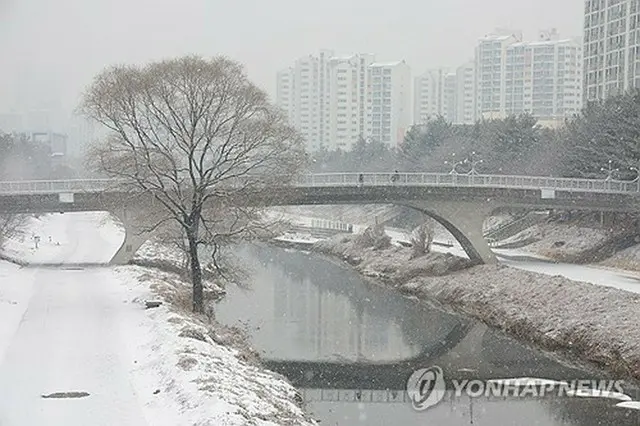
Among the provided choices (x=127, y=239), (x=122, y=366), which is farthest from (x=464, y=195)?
(x=122, y=366)

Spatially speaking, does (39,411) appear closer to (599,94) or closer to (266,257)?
(266,257)

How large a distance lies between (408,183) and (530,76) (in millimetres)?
83014

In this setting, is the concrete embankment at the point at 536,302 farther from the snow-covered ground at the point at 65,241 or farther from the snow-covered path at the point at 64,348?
the snow-covered ground at the point at 65,241

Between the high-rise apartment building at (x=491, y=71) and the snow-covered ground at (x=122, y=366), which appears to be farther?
the high-rise apartment building at (x=491, y=71)

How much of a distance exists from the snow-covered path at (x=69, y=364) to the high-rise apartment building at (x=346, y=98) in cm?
9122

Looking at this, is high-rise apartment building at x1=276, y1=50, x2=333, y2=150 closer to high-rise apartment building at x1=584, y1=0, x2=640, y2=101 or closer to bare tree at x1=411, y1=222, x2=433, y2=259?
high-rise apartment building at x1=584, y1=0, x2=640, y2=101

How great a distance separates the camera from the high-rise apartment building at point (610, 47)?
7150 centimetres

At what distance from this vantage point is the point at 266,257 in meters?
52.2

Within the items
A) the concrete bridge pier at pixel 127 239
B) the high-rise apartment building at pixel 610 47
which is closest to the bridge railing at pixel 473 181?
the concrete bridge pier at pixel 127 239

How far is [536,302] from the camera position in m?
30.2

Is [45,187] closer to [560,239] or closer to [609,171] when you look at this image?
[560,239]

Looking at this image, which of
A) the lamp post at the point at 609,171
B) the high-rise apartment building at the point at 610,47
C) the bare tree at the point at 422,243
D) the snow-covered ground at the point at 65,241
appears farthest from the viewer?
the high-rise apartment building at the point at 610,47

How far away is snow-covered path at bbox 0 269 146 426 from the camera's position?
14.2m

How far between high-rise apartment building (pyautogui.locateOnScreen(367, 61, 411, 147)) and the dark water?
8010 cm
